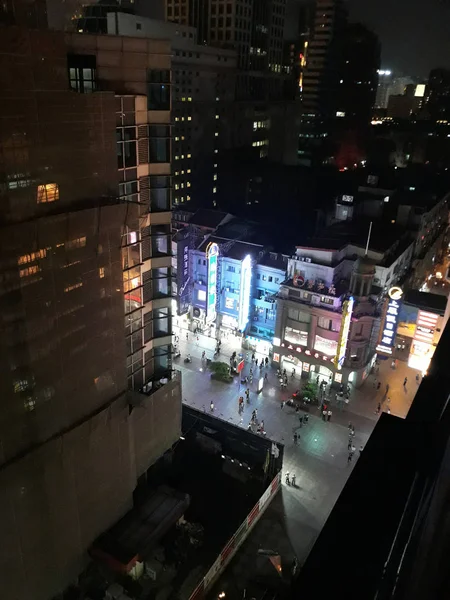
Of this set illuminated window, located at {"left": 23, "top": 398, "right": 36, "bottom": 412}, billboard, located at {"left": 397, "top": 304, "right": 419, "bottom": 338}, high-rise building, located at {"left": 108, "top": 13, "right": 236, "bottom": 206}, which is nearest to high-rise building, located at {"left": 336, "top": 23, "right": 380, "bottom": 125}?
high-rise building, located at {"left": 108, "top": 13, "right": 236, "bottom": 206}

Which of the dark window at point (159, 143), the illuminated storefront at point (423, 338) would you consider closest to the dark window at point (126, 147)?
the dark window at point (159, 143)

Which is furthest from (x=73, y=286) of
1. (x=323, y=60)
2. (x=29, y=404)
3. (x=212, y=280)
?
(x=323, y=60)

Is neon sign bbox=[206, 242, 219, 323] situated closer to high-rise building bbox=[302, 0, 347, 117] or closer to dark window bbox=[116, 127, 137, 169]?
dark window bbox=[116, 127, 137, 169]

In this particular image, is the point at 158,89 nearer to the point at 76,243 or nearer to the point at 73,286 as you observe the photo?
the point at 76,243

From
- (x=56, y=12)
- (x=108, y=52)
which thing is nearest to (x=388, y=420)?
(x=108, y=52)

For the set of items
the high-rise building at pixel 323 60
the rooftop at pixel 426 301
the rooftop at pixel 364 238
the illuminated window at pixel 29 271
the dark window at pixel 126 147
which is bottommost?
the rooftop at pixel 426 301

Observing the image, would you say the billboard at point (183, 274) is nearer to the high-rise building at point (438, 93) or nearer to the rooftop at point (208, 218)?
the rooftop at point (208, 218)
